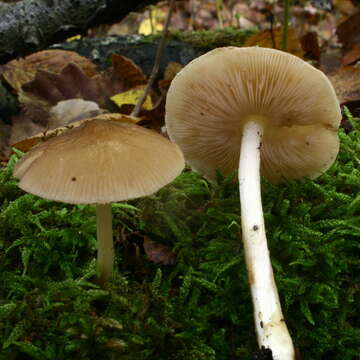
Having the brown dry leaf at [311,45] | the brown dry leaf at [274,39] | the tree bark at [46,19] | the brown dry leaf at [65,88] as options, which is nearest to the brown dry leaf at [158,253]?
the brown dry leaf at [65,88]

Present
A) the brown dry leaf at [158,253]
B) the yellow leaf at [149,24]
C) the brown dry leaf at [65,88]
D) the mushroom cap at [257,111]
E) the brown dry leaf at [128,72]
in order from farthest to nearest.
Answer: the yellow leaf at [149,24], the brown dry leaf at [128,72], the brown dry leaf at [65,88], the brown dry leaf at [158,253], the mushroom cap at [257,111]

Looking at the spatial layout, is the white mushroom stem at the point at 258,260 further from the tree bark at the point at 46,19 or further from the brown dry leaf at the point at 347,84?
the tree bark at the point at 46,19

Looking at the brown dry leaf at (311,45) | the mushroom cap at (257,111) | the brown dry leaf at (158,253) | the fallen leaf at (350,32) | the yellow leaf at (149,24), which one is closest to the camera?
the mushroom cap at (257,111)

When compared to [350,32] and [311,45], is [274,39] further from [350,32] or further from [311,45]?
[350,32]

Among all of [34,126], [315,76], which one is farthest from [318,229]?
[34,126]

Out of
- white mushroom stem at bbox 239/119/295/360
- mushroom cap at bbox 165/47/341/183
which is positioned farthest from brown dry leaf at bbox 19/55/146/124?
white mushroom stem at bbox 239/119/295/360

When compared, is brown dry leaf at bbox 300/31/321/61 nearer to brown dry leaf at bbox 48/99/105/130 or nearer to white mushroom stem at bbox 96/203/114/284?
brown dry leaf at bbox 48/99/105/130

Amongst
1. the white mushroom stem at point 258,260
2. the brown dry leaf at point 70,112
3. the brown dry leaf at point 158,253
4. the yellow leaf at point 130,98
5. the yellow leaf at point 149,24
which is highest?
the white mushroom stem at point 258,260
